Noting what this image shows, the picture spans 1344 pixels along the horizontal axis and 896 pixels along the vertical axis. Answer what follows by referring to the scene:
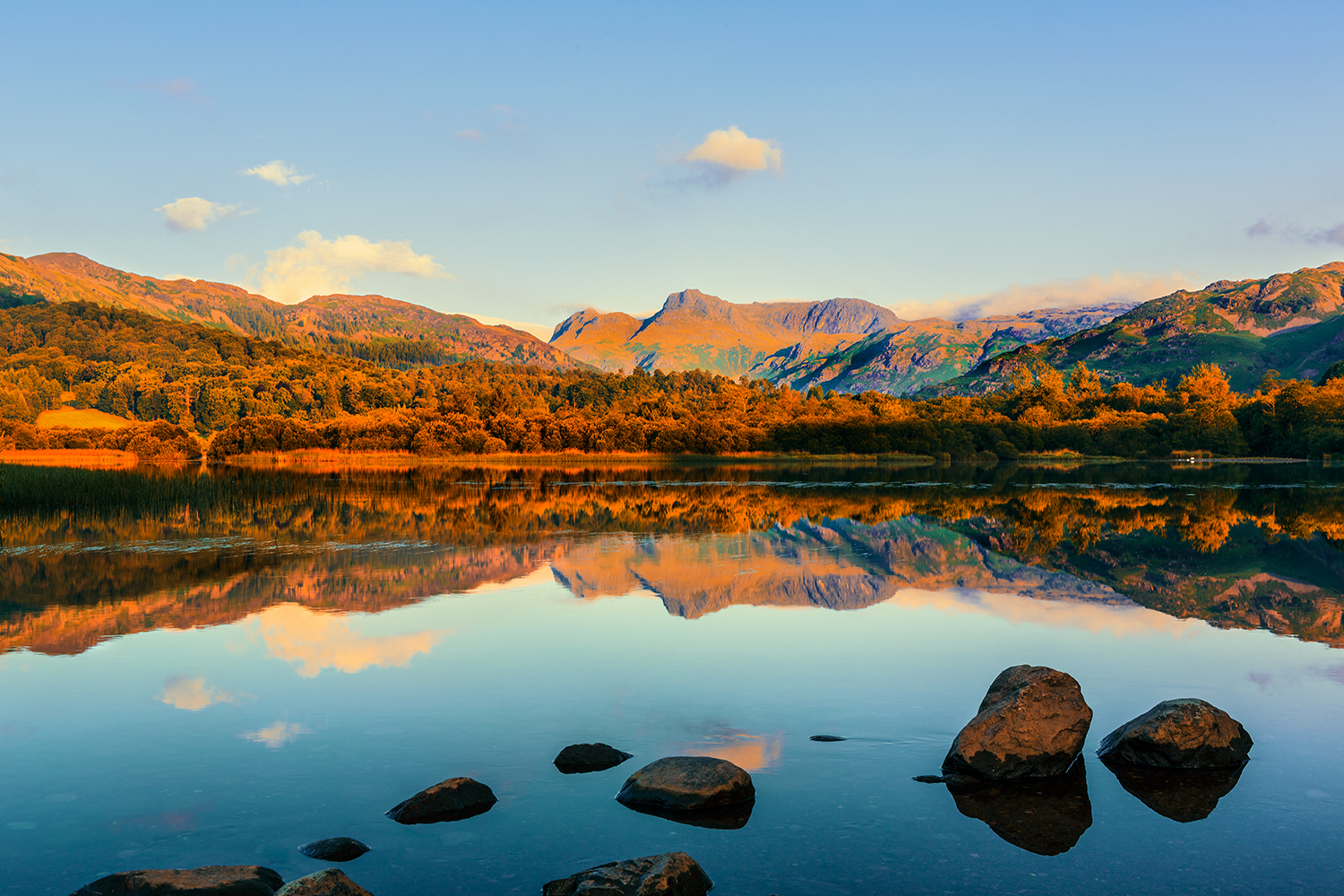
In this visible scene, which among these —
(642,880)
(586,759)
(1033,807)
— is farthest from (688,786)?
(1033,807)

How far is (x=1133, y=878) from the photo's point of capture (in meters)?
8.22

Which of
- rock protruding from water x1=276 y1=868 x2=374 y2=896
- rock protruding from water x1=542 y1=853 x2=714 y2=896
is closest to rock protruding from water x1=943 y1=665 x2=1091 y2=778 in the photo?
rock protruding from water x1=542 y1=853 x2=714 y2=896

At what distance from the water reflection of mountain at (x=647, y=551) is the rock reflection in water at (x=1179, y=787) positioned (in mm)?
10139

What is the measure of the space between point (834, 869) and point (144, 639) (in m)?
15.2

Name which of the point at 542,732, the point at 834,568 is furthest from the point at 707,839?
the point at 834,568

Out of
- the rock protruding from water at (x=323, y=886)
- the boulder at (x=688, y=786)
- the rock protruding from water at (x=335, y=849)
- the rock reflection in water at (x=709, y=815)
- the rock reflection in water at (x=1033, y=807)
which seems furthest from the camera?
the boulder at (x=688, y=786)

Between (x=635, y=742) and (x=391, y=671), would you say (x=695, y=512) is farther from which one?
(x=635, y=742)

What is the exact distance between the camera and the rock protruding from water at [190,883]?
740 centimetres

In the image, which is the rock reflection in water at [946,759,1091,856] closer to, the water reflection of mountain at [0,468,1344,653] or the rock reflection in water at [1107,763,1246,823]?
the rock reflection in water at [1107,763,1246,823]

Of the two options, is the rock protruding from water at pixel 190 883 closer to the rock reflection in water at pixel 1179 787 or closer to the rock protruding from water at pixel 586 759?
the rock protruding from water at pixel 586 759

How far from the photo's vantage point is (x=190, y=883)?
7.45 metres

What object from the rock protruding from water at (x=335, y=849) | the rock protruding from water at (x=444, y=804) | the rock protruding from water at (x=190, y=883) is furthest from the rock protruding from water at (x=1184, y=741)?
the rock protruding from water at (x=190, y=883)

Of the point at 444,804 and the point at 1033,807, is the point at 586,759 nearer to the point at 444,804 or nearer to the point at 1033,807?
the point at 444,804

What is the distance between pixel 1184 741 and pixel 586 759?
7.37 meters
